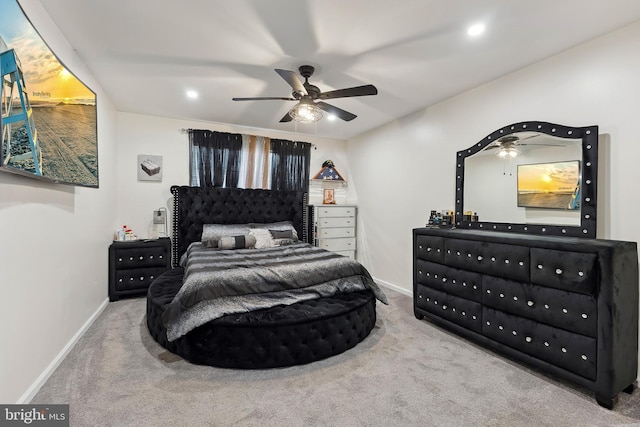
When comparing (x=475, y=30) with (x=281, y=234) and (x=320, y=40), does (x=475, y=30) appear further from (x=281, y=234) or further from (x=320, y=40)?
(x=281, y=234)

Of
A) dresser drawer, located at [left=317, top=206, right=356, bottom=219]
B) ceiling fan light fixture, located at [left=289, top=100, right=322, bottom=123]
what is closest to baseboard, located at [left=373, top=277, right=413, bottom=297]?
dresser drawer, located at [left=317, top=206, right=356, bottom=219]

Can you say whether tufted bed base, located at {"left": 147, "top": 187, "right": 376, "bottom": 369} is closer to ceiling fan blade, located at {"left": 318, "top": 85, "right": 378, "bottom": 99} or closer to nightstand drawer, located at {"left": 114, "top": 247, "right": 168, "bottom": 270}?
nightstand drawer, located at {"left": 114, "top": 247, "right": 168, "bottom": 270}

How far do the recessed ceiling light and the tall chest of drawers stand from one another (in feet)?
11.0

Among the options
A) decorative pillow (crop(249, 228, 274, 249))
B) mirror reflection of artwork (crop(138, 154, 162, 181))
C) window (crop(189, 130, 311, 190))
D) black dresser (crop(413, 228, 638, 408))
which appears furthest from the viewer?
window (crop(189, 130, 311, 190))

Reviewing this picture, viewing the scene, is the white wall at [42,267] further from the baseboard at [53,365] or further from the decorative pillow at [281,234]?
the decorative pillow at [281,234]

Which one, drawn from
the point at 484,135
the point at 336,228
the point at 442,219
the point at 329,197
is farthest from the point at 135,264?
the point at 484,135

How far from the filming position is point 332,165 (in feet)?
18.3

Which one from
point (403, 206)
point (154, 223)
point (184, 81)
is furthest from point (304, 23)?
point (154, 223)

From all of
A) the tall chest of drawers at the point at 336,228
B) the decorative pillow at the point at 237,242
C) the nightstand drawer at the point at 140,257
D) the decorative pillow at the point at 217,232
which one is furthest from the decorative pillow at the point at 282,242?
the nightstand drawer at the point at 140,257

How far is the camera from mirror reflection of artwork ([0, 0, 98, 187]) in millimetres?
1456

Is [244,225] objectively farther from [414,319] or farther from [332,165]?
[414,319]

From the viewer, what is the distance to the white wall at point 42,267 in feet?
5.37

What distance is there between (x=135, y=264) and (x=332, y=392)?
324 cm

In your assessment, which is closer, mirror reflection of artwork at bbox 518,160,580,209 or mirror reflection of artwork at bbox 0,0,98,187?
mirror reflection of artwork at bbox 0,0,98,187
